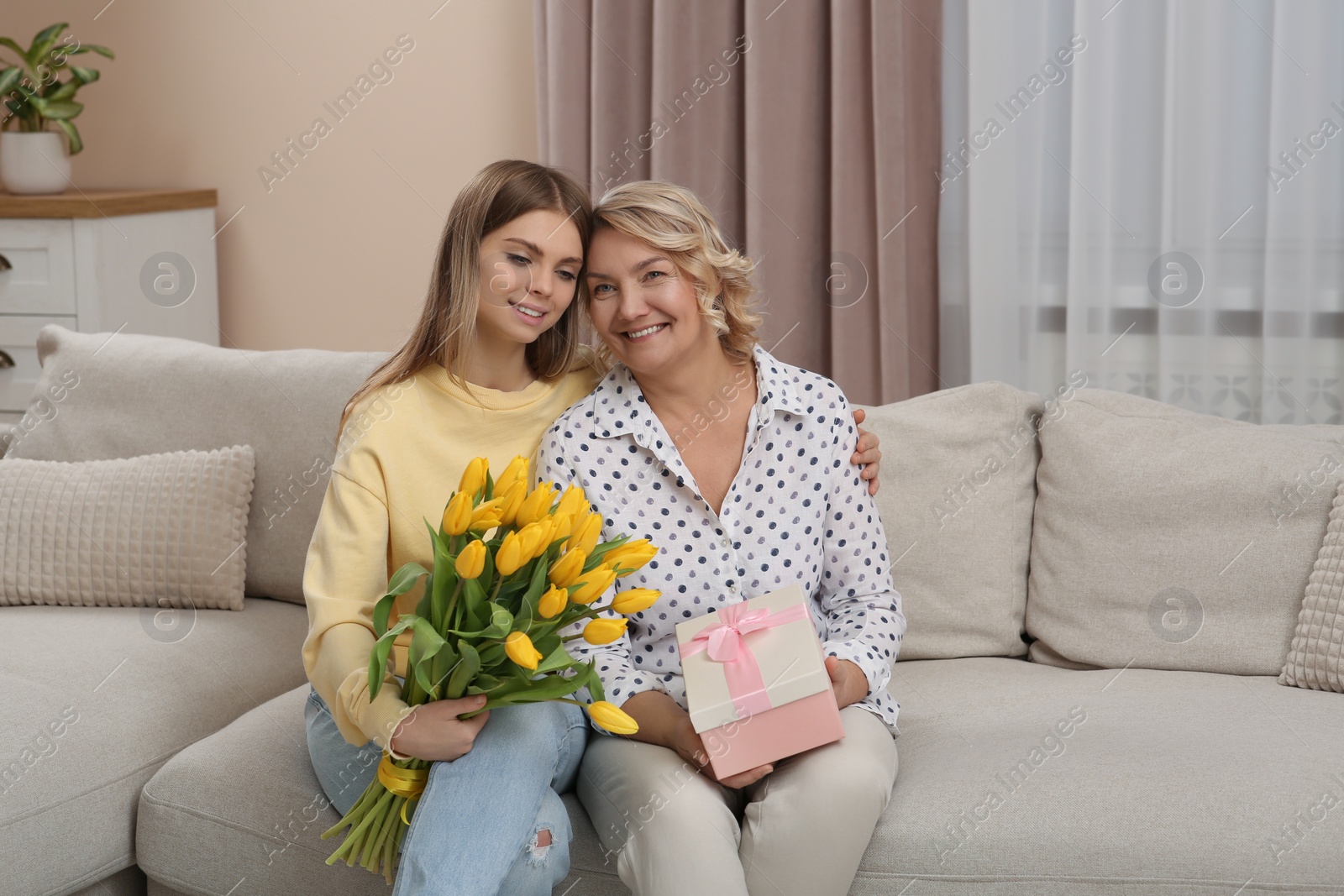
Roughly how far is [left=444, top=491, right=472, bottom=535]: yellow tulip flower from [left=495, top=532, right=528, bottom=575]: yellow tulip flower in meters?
0.06

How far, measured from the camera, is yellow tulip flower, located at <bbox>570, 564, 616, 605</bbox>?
117 centimetres

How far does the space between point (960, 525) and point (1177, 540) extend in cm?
32

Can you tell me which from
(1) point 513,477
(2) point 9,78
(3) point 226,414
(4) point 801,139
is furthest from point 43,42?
(1) point 513,477

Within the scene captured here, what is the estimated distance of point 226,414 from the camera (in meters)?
2.11

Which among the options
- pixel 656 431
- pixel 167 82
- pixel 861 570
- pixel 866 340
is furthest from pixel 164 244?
pixel 861 570

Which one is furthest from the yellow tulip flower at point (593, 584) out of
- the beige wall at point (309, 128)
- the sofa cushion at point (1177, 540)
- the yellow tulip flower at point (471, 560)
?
the beige wall at point (309, 128)

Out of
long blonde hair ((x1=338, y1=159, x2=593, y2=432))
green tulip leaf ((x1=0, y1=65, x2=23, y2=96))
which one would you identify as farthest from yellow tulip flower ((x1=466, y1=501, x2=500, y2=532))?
green tulip leaf ((x1=0, y1=65, x2=23, y2=96))

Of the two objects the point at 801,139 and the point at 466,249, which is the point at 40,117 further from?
the point at 466,249

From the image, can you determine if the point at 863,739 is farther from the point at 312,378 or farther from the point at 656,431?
the point at 312,378

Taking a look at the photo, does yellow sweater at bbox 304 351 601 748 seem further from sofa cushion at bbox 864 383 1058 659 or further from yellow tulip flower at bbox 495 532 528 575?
sofa cushion at bbox 864 383 1058 659

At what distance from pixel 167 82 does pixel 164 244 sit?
1.74ft

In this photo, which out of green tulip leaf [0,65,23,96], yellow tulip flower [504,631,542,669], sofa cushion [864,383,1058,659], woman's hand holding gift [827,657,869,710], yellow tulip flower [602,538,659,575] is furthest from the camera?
green tulip leaf [0,65,23,96]

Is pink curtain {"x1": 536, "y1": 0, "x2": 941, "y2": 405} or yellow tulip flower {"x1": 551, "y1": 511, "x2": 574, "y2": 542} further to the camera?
pink curtain {"x1": 536, "y1": 0, "x2": 941, "y2": 405}

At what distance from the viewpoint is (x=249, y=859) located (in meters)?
1.44
